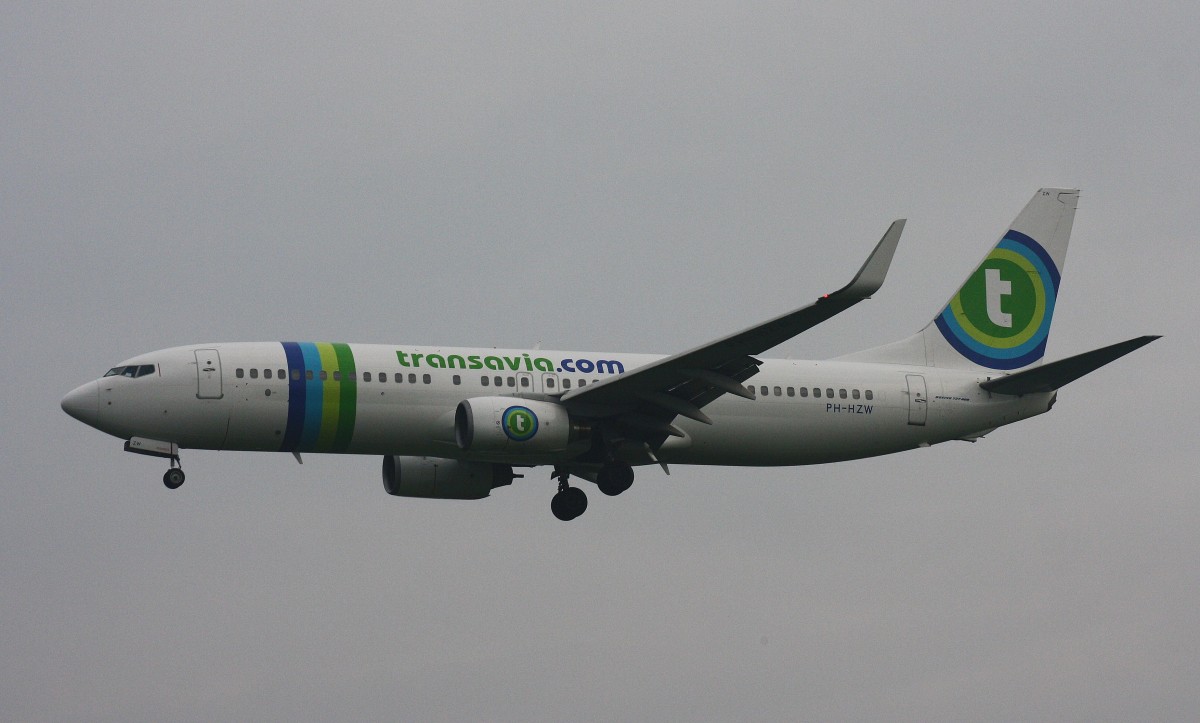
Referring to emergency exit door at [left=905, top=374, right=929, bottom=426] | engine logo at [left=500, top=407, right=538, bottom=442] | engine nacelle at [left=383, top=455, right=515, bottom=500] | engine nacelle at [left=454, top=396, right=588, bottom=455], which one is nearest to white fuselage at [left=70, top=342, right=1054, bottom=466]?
emergency exit door at [left=905, top=374, right=929, bottom=426]

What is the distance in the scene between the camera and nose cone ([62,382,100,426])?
40188 mm

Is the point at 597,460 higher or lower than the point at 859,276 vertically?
lower

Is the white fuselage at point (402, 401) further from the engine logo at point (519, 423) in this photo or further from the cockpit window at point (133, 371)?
the engine logo at point (519, 423)

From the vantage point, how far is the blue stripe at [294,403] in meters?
40.0

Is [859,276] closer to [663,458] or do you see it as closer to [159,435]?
[663,458]

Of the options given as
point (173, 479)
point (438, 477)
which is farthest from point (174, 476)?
point (438, 477)

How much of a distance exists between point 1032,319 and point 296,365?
21.5 metres

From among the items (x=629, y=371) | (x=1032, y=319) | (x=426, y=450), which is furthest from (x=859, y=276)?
(x=1032, y=319)

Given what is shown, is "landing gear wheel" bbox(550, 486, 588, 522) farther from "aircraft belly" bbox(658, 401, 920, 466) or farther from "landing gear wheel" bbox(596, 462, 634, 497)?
"aircraft belly" bbox(658, 401, 920, 466)

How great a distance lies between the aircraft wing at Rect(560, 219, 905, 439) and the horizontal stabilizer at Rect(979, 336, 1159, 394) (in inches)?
344

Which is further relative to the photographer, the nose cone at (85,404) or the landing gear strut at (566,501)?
the landing gear strut at (566,501)

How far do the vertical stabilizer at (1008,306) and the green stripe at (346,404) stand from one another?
14219 millimetres

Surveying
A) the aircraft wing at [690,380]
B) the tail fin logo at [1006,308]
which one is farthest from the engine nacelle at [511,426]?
the tail fin logo at [1006,308]

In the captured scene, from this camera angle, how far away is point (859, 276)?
113 feet
